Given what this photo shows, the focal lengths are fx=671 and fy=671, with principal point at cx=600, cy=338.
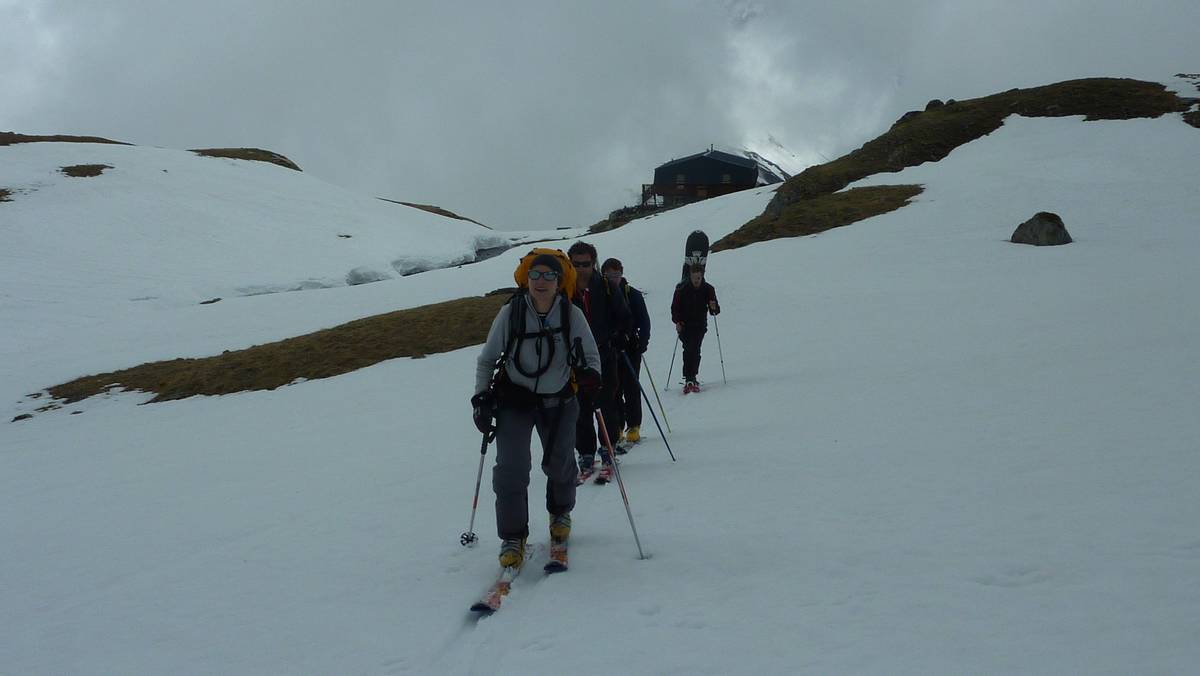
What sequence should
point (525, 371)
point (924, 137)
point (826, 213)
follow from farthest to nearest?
point (924, 137) < point (826, 213) < point (525, 371)

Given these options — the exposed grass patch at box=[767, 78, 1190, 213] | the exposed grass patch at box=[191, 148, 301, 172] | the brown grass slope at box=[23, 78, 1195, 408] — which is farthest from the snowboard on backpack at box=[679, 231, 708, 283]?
the exposed grass patch at box=[191, 148, 301, 172]

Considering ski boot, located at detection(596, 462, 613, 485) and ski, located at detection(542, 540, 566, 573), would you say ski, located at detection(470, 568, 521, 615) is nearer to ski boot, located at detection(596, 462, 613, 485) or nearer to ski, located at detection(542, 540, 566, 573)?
ski, located at detection(542, 540, 566, 573)

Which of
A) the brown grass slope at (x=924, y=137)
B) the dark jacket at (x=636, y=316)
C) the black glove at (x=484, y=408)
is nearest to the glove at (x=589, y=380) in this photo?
the black glove at (x=484, y=408)

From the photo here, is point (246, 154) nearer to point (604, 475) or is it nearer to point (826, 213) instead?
point (826, 213)

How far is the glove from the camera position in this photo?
17.4 feet

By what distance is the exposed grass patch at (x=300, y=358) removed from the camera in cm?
1978

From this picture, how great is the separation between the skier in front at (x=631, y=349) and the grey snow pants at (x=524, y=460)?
2897 mm

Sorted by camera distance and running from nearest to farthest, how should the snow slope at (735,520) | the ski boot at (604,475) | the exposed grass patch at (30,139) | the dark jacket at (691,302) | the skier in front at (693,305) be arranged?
the snow slope at (735,520) < the ski boot at (604,475) < the skier in front at (693,305) < the dark jacket at (691,302) < the exposed grass patch at (30,139)

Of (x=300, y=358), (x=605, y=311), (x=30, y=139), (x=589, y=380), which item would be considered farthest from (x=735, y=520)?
(x=30, y=139)

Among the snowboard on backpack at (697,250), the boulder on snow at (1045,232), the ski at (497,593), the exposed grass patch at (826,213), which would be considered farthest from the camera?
the exposed grass patch at (826,213)

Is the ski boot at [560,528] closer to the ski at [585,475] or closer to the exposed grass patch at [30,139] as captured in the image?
the ski at [585,475]

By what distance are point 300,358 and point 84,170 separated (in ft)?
144

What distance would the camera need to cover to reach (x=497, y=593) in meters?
5.04

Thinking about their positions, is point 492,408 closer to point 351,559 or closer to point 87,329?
point 351,559
